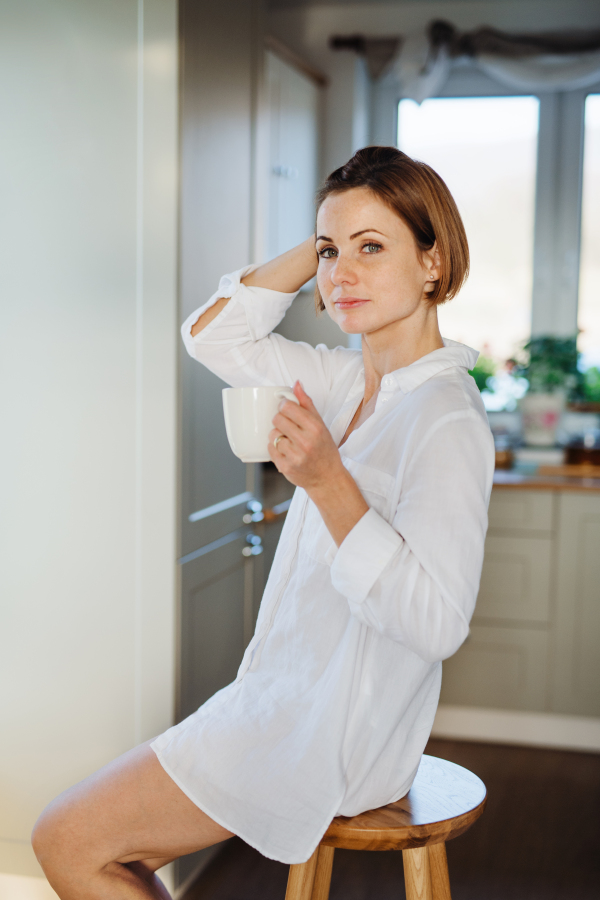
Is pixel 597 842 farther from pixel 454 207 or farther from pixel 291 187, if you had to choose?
pixel 291 187

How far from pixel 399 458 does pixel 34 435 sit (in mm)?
979

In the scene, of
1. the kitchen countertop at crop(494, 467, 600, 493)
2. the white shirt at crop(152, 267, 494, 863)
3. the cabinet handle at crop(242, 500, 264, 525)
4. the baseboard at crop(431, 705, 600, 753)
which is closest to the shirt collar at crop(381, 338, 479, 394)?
the white shirt at crop(152, 267, 494, 863)

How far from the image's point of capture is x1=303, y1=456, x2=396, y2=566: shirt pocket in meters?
1.10

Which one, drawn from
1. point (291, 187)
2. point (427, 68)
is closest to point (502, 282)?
point (427, 68)

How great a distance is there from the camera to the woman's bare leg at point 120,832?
111 centimetres

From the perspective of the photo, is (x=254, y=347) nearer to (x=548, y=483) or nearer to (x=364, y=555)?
(x=364, y=555)

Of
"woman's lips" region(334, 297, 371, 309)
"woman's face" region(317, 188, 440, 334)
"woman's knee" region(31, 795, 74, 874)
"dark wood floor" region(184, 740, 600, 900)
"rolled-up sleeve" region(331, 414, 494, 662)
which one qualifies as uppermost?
"woman's face" region(317, 188, 440, 334)

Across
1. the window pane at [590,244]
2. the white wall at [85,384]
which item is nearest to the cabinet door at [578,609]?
the window pane at [590,244]

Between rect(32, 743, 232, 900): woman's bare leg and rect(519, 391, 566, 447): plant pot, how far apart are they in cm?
263

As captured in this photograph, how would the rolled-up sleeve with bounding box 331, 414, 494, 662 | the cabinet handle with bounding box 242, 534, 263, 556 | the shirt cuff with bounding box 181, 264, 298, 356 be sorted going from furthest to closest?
the cabinet handle with bounding box 242, 534, 263, 556 → the shirt cuff with bounding box 181, 264, 298, 356 → the rolled-up sleeve with bounding box 331, 414, 494, 662

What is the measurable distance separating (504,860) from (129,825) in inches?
55.1

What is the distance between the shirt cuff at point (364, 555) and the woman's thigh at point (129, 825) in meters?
0.40

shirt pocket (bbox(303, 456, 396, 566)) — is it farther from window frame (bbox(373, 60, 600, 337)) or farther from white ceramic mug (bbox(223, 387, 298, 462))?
window frame (bbox(373, 60, 600, 337))

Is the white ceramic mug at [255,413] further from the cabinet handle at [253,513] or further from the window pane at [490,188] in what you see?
the window pane at [490,188]
